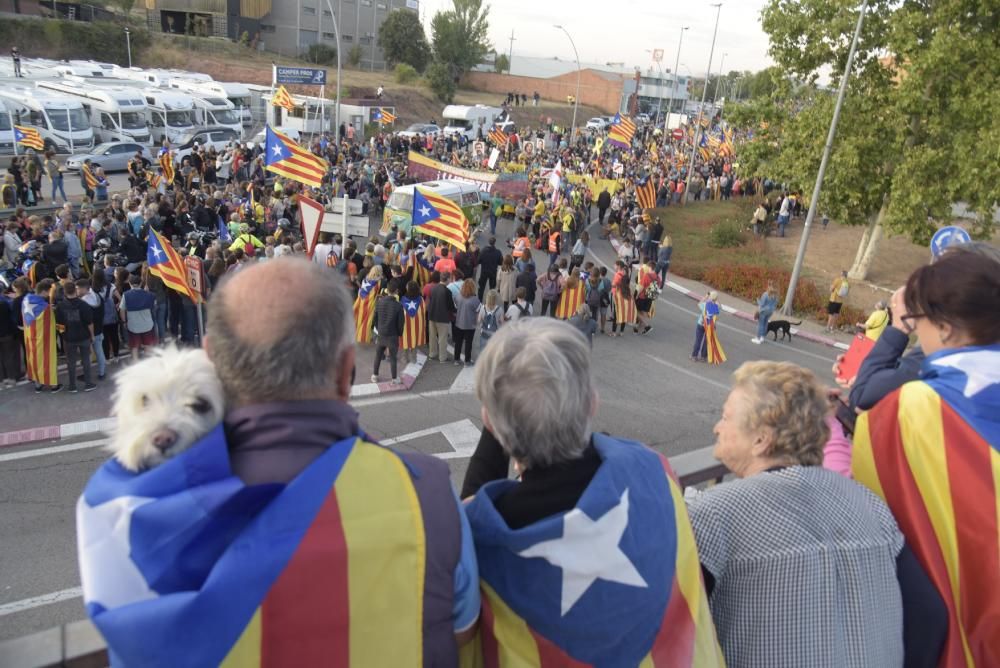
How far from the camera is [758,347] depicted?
52.3 ft

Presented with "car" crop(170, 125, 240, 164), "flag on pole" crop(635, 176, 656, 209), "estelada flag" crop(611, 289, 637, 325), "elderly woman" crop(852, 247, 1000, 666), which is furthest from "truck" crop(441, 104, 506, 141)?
"elderly woman" crop(852, 247, 1000, 666)

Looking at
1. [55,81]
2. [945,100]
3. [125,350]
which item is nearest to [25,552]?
[125,350]

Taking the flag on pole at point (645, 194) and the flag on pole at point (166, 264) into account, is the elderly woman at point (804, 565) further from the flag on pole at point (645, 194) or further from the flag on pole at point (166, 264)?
the flag on pole at point (645, 194)

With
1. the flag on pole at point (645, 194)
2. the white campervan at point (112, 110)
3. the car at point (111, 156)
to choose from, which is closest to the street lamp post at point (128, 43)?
the white campervan at point (112, 110)

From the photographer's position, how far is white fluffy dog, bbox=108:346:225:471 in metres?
1.61

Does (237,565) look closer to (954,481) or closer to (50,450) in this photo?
(954,481)

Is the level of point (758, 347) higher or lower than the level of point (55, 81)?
lower

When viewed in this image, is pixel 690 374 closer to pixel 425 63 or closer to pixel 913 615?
pixel 913 615

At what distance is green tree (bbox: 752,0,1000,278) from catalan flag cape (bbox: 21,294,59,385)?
59.0 ft

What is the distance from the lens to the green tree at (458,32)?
3073 inches

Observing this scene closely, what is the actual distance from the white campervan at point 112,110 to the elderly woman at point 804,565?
3188 centimetres

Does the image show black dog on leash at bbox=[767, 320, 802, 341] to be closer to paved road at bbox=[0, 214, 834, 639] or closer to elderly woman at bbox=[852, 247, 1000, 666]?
paved road at bbox=[0, 214, 834, 639]

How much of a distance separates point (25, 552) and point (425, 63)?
250 feet

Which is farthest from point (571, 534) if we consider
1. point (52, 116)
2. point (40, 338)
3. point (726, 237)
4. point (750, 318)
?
point (52, 116)
